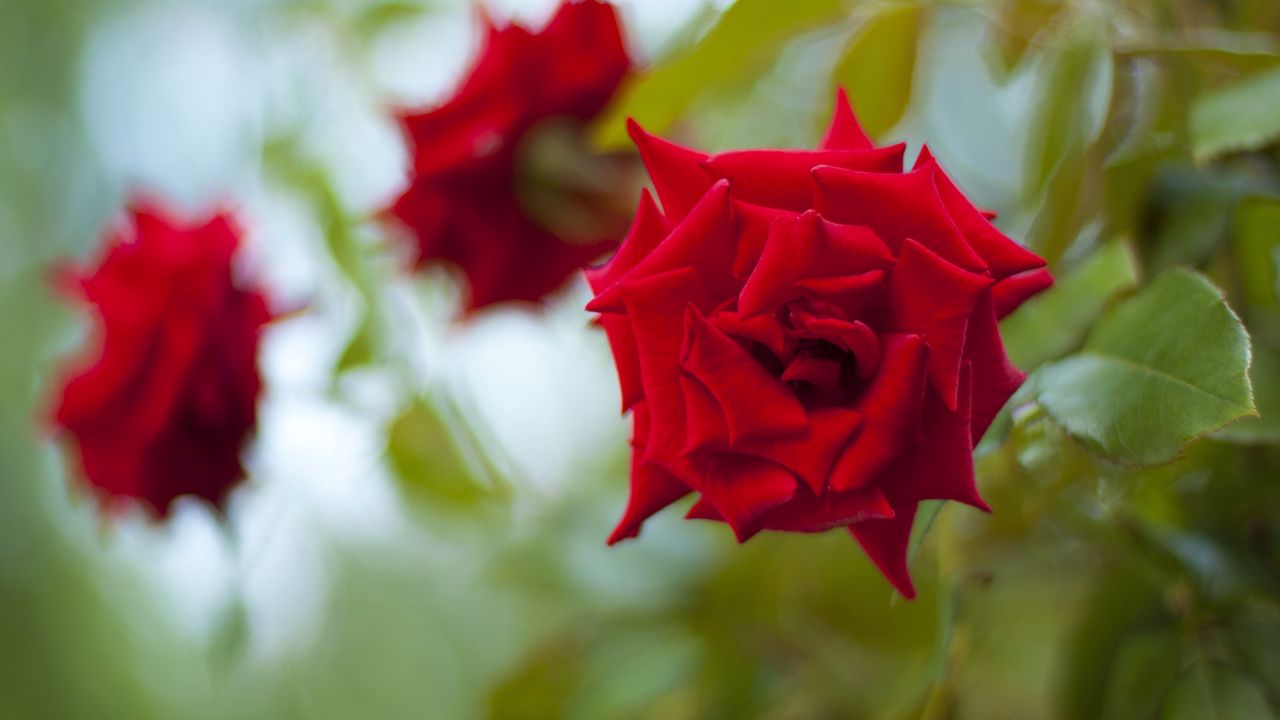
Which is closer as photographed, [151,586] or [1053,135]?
[1053,135]

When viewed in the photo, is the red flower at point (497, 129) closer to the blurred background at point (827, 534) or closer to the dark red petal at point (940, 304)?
the blurred background at point (827, 534)

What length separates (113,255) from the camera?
0.46m

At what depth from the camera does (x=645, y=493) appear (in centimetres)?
23

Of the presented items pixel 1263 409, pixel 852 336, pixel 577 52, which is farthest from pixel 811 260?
pixel 577 52

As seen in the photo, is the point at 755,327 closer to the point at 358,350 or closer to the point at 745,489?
the point at 745,489

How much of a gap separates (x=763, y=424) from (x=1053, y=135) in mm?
157

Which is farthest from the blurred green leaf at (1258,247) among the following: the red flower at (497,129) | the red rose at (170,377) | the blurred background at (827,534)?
the red rose at (170,377)

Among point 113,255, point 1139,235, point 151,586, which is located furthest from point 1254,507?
point 151,586

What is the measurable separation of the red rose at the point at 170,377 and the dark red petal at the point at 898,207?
0.93ft

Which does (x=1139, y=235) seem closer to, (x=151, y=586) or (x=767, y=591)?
(x=767, y=591)

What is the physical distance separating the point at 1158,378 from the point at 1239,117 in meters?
0.08

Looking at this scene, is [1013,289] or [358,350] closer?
[1013,289]

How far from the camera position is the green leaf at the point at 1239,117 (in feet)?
0.85

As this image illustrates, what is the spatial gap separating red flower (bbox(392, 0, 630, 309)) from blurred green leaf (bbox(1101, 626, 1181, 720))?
23 centimetres
